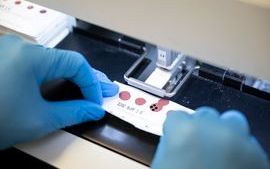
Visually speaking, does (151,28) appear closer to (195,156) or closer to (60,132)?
(195,156)

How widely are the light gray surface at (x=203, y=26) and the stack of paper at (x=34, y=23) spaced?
425 millimetres

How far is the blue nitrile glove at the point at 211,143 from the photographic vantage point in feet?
2.07

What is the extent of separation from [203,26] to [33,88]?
41cm

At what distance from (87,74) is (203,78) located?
0.32 meters

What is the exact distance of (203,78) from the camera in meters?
1.06

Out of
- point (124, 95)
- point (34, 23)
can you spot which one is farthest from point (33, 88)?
point (34, 23)

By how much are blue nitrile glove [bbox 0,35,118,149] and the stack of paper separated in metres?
0.26

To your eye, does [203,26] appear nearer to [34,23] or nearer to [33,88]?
[33,88]

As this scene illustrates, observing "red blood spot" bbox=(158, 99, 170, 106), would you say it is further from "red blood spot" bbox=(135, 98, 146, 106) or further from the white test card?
the white test card

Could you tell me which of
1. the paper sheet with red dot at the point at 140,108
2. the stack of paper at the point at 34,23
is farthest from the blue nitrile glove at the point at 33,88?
the stack of paper at the point at 34,23


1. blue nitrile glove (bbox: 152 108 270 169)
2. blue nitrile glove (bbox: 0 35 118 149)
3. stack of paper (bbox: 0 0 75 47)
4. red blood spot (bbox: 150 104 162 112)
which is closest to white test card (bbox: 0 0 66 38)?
stack of paper (bbox: 0 0 75 47)

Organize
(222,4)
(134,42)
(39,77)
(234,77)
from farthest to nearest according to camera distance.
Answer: (134,42), (234,77), (39,77), (222,4)

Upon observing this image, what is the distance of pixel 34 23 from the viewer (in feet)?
3.87

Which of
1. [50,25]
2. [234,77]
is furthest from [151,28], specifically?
[50,25]
